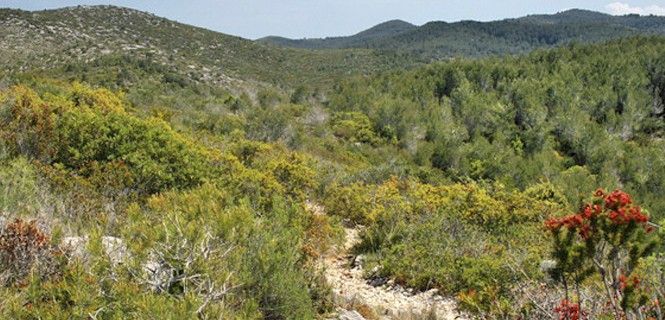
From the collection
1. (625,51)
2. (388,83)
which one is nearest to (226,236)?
(388,83)

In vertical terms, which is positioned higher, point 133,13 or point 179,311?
point 133,13

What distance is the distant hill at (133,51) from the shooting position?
1560 inches

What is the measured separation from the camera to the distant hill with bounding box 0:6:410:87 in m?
39.6

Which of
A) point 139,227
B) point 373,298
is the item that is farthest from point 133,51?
point 139,227

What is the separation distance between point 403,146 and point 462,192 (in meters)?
21.8

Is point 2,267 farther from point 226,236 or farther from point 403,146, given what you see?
point 403,146

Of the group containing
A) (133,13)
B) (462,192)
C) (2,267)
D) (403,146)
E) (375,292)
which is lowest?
(403,146)

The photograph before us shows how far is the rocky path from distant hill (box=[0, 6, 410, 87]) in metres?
28.6

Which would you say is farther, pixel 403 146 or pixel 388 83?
pixel 388 83

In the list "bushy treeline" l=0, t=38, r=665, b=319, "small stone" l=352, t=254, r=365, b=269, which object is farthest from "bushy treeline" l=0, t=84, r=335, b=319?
"small stone" l=352, t=254, r=365, b=269

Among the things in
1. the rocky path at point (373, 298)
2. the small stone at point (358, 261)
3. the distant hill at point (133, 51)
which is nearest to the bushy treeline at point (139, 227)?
the rocky path at point (373, 298)

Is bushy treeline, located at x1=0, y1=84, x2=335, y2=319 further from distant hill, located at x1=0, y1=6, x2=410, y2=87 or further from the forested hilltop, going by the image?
distant hill, located at x1=0, y1=6, x2=410, y2=87

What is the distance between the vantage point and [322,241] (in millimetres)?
8539

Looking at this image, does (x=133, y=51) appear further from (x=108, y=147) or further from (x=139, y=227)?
(x=139, y=227)
